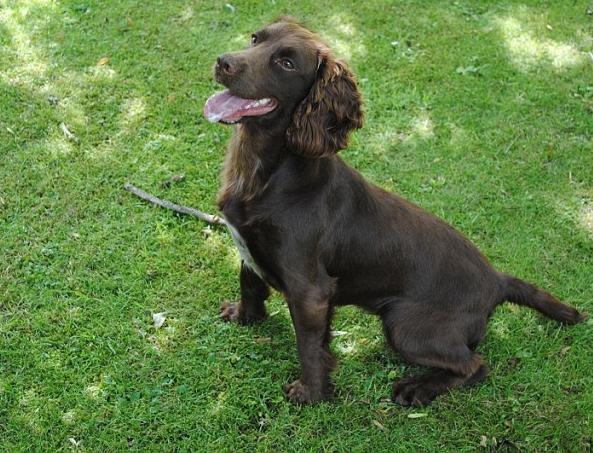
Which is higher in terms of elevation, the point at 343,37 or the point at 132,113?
the point at 343,37

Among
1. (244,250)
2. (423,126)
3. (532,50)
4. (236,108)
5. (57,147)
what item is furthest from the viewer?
(532,50)

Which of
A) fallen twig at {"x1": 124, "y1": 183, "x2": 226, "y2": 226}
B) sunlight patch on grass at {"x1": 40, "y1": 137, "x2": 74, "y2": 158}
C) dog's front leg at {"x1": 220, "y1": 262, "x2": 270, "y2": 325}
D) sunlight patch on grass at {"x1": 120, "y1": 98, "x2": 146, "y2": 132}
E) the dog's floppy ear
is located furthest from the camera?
sunlight patch on grass at {"x1": 120, "y1": 98, "x2": 146, "y2": 132}

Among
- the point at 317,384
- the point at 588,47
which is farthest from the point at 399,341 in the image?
the point at 588,47

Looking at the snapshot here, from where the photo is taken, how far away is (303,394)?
12.1 feet

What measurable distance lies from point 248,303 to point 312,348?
2.03 ft

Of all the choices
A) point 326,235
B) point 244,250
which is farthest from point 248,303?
point 326,235

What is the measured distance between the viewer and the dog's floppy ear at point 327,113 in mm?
2992

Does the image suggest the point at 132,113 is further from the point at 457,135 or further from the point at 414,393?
the point at 414,393

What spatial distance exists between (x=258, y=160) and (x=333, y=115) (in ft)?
1.61

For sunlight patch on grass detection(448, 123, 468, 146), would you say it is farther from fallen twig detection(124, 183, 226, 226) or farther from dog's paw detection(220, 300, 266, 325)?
dog's paw detection(220, 300, 266, 325)

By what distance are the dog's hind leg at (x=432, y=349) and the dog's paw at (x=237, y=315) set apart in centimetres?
86

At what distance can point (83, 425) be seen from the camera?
11.5ft

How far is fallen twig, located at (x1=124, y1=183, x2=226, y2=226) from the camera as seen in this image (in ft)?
15.1

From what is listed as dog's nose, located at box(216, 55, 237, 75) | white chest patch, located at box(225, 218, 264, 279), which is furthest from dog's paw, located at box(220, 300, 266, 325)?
dog's nose, located at box(216, 55, 237, 75)
